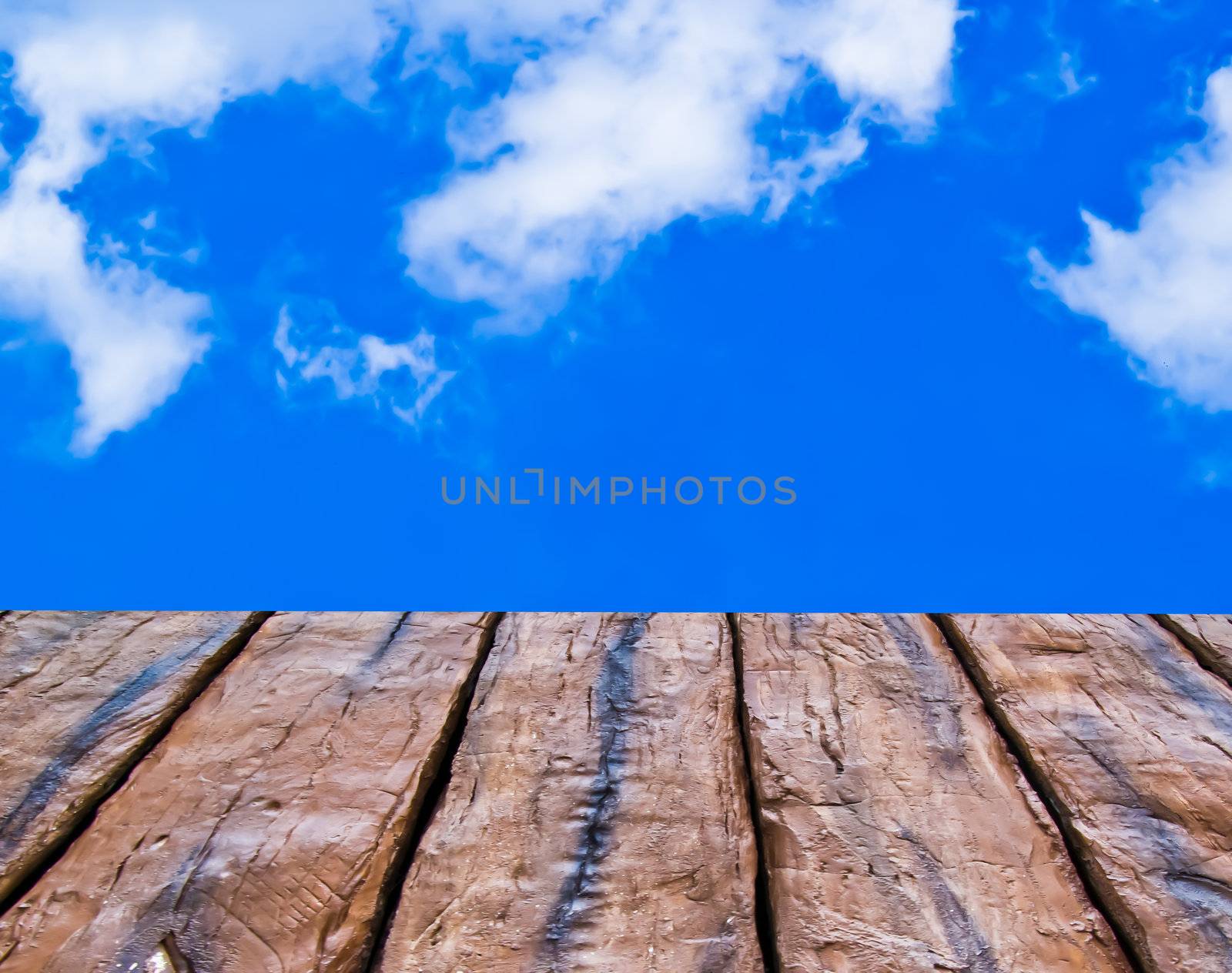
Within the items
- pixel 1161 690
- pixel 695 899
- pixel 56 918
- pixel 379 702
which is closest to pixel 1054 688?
pixel 1161 690

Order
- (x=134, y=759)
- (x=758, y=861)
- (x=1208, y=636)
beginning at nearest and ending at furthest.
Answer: (x=758, y=861)
(x=134, y=759)
(x=1208, y=636)

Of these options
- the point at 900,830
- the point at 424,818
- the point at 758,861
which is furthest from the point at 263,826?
the point at 900,830

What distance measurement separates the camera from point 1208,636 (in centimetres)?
98

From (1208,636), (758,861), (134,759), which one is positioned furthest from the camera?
(1208,636)

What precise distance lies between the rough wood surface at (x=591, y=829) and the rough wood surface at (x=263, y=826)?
3cm

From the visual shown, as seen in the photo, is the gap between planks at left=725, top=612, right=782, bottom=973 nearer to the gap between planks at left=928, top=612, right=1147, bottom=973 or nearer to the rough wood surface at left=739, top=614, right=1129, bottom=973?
the rough wood surface at left=739, top=614, right=1129, bottom=973

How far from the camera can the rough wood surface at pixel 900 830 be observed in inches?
22.2

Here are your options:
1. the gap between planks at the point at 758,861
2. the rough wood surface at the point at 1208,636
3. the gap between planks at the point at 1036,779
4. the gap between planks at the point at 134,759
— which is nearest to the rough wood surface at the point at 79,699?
the gap between planks at the point at 134,759

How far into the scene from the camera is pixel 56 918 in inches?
23.0

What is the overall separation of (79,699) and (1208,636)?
3.56ft

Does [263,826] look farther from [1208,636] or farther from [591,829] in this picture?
[1208,636]

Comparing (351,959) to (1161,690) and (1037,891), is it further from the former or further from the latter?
(1161,690)

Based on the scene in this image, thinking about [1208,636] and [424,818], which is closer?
[424,818]

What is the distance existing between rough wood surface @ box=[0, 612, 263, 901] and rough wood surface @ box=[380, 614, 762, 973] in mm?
266
